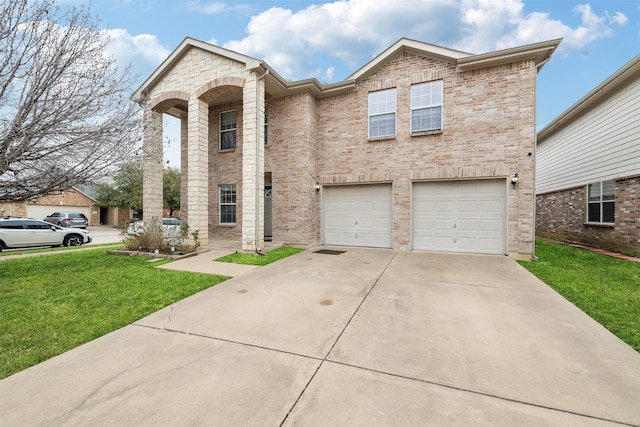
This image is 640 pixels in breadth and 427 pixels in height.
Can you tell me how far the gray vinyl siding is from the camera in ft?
28.2

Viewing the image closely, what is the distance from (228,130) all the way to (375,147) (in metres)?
6.35

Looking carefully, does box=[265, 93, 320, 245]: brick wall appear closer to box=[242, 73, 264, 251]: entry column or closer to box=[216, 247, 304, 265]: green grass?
box=[216, 247, 304, 265]: green grass

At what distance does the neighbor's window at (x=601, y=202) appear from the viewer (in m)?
9.52

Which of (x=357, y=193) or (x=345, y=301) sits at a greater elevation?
(x=357, y=193)

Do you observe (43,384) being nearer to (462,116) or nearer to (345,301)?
(345,301)

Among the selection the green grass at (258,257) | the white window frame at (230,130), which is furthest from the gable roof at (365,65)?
the green grass at (258,257)

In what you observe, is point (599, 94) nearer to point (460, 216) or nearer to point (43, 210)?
point (460, 216)

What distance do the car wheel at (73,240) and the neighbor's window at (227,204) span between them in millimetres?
7803

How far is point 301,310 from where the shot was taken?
12.9ft

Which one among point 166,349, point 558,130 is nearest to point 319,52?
point 558,130

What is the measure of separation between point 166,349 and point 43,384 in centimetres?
90

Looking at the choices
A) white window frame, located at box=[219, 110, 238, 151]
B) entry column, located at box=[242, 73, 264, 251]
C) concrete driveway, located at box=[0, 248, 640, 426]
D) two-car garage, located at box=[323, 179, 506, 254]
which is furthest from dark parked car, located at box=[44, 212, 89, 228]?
concrete driveway, located at box=[0, 248, 640, 426]

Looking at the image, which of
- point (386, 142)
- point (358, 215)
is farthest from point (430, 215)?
point (386, 142)

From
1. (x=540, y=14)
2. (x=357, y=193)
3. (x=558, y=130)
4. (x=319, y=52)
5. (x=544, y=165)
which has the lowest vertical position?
(x=357, y=193)
